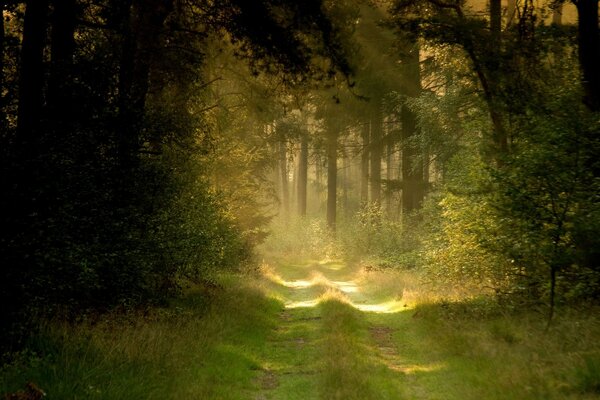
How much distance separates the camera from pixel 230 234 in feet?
53.8

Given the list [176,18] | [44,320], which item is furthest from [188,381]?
[176,18]

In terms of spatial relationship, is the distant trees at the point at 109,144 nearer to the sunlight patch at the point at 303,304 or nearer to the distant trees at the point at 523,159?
the sunlight patch at the point at 303,304

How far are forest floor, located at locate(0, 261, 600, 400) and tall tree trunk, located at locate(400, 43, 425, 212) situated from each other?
1323cm

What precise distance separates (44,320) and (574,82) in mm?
10949

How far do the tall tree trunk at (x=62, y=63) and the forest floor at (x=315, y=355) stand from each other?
372cm

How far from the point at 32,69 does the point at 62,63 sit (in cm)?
77

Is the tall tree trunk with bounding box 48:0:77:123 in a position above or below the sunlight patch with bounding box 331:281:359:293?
A: above

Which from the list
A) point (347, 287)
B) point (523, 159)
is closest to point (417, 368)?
point (523, 159)

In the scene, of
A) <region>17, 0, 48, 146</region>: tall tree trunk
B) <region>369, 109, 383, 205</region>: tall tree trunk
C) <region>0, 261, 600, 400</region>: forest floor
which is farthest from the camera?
<region>369, 109, 383, 205</region>: tall tree trunk

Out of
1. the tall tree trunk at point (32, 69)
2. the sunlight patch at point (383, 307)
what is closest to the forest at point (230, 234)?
the tall tree trunk at point (32, 69)

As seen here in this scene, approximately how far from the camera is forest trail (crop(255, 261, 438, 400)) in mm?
7770

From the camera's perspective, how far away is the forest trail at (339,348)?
25.5 feet

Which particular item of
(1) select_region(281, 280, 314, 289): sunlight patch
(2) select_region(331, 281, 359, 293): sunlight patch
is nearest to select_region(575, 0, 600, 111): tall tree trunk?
(2) select_region(331, 281, 359, 293): sunlight patch

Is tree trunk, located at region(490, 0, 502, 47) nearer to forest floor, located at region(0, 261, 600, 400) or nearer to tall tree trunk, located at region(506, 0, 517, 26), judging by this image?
tall tree trunk, located at region(506, 0, 517, 26)
